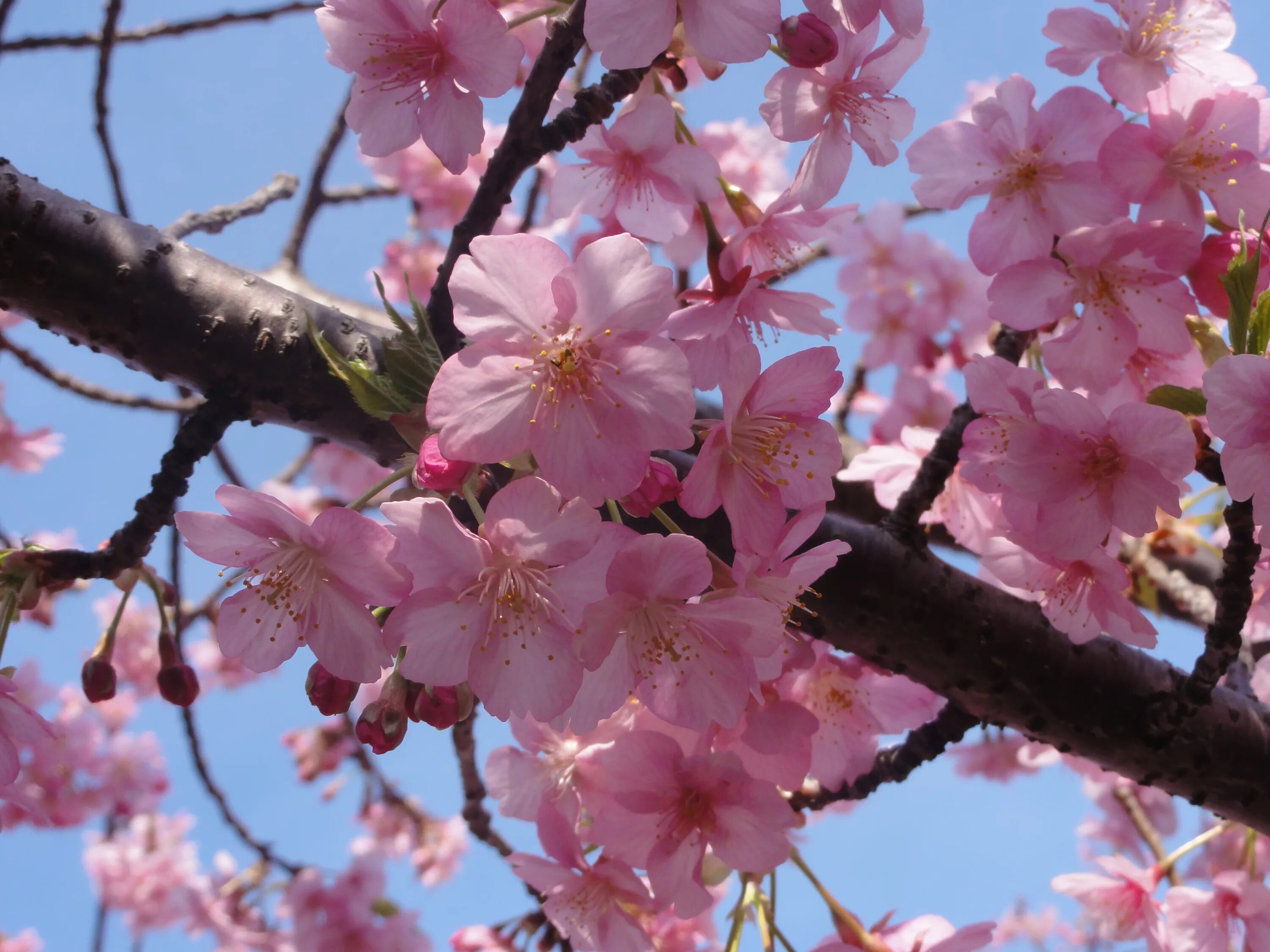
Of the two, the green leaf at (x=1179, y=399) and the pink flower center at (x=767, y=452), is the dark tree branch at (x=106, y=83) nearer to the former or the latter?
the pink flower center at (x=767, y=452)

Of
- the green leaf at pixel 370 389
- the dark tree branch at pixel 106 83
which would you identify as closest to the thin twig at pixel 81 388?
the dark tree branch at pixel 106 83

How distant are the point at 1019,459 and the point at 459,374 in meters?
0.82

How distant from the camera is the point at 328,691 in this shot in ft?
3.56

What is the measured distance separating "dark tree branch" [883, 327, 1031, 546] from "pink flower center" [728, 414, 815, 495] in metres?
0.39

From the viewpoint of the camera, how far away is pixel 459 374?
3.09 feet

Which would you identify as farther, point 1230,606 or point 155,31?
point 155,31

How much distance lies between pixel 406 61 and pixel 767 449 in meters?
0.78

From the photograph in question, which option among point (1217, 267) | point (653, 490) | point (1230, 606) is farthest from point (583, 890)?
point (1217, 267)

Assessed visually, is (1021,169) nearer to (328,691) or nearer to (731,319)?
(731,319)

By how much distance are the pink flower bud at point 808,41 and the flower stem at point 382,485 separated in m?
0.74

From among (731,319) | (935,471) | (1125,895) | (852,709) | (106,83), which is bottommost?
(1125,895)

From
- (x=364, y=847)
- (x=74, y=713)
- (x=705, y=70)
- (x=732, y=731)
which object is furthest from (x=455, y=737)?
(x=74, y=713)

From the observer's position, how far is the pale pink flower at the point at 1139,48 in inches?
57.0

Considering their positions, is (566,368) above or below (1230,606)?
above
